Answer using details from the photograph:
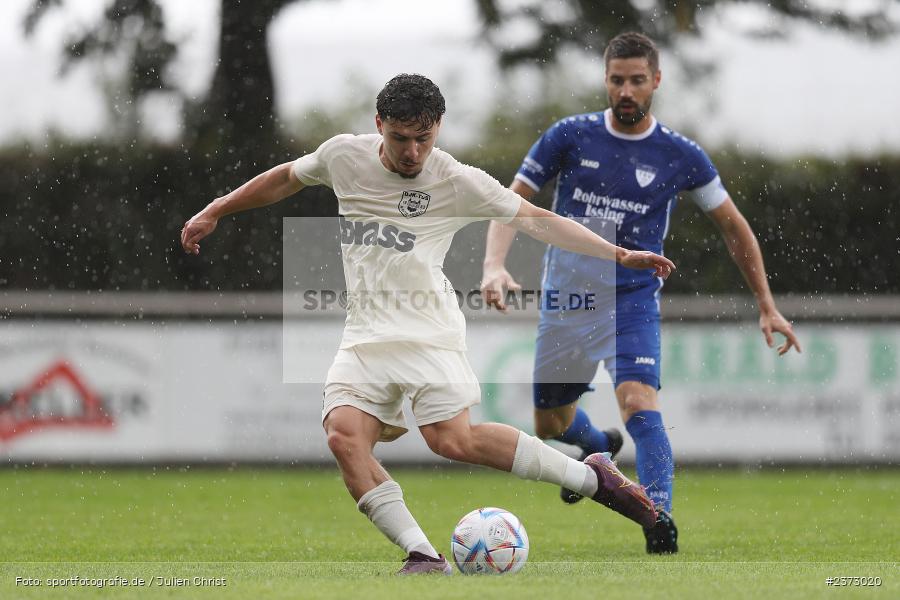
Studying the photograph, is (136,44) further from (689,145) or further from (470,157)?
(689,145)

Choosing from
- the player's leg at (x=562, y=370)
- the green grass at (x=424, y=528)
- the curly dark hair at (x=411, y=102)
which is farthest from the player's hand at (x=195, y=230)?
the player's leg at (x=562, y=370)

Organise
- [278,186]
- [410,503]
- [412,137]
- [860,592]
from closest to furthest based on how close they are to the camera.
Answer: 1. [860,592]
2. [412,137]
3. [278,186]
4. [410,503]

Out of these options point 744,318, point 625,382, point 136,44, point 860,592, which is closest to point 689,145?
point 625,382

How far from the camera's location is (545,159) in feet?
22.1

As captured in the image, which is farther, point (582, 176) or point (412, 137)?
point (582, 176)

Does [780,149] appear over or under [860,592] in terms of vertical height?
over

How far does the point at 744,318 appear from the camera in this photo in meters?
12.7

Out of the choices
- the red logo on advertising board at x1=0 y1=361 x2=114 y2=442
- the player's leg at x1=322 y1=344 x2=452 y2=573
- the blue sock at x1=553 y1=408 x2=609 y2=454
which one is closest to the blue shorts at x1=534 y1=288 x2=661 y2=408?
the blue sock at x1=553 y1=408 x2=609 y2=454

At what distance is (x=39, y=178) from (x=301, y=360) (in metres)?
3.84

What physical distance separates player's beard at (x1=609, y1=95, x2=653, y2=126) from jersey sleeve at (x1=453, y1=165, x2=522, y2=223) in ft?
4.62

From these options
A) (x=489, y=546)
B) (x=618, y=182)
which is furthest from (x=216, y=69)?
(x=489, y=546)

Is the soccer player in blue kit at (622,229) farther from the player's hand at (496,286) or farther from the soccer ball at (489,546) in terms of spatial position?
the soccer ball at (489,546)

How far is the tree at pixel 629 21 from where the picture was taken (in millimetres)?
14242

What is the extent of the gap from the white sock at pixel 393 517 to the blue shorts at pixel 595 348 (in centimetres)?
173
